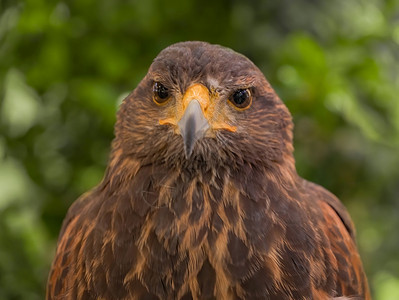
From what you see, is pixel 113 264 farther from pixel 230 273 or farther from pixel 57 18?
pixel 57 18

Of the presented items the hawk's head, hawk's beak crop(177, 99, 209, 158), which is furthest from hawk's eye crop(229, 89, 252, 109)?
hawk's beak crop(177, 99, 209, 158)

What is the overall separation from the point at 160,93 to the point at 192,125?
228 mm

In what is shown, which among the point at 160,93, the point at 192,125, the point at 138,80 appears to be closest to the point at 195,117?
the point at 192,125

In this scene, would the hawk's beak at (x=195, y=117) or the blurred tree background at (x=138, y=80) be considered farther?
the blurred tree background at (x=138, y=80)

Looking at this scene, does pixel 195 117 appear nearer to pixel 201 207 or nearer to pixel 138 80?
pixel 201 207

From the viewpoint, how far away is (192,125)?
1.74 meters

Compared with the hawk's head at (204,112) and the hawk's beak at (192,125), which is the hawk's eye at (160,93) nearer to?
the hawk's head at (204,112)

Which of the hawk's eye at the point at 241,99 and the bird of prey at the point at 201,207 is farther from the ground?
the hawk's eye at the point at 241,99

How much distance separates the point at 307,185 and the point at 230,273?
548mm

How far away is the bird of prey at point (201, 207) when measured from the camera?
1816 mm

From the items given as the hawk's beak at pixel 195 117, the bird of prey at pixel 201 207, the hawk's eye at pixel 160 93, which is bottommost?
the bird of prey at pixel 201 207

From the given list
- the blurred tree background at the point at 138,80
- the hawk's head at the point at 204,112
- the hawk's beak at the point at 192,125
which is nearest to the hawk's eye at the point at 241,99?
the hawk's head at the point at 204,112

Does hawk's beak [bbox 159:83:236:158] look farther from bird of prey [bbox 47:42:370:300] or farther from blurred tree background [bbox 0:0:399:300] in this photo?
blurred tree background [bbox 0:0:399:300]

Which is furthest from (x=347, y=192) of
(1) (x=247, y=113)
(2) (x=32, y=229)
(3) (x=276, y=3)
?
(2) (x=32, y=229)
